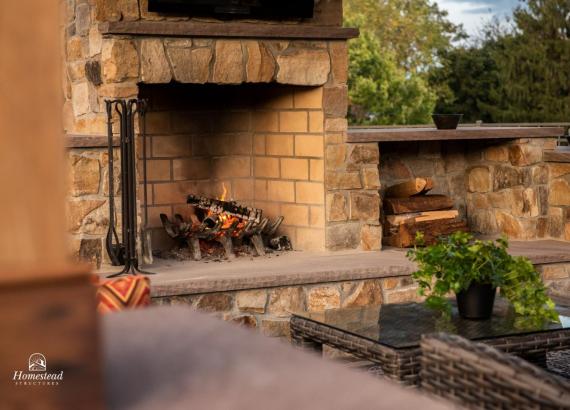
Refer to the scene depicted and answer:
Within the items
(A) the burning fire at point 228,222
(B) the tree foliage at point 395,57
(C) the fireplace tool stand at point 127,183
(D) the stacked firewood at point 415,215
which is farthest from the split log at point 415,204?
(B) the tree foliage at point 395,57

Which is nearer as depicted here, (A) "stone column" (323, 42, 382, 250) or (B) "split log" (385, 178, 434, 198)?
(A) "stone column" (323, 42, 382, 250)

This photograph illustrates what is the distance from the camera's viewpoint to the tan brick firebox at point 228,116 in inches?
196

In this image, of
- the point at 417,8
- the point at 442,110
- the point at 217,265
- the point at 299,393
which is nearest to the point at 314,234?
the point at 217,265

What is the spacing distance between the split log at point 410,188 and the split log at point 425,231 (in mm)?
203

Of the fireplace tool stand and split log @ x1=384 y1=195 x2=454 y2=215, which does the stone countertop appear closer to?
the fireplace tool stand

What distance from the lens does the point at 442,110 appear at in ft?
84.2

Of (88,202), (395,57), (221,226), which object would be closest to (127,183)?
(88,202)

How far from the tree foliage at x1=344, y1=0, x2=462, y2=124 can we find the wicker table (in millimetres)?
19296

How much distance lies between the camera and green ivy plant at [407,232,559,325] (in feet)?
11.4

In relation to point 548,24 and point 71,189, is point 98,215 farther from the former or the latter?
point 548,24

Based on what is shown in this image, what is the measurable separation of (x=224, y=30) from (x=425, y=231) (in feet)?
5.60

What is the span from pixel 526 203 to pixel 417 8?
82.3 ft

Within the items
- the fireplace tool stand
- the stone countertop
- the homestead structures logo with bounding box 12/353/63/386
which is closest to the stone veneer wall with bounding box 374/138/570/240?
the fireplace tool stand

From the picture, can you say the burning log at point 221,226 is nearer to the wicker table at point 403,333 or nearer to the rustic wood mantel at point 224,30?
the rustic wood mantel at point 224,30
